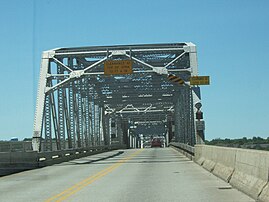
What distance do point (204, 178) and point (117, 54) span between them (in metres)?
20.4

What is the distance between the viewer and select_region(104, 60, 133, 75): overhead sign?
116 feet

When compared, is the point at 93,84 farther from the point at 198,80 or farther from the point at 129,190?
the point at 129,190

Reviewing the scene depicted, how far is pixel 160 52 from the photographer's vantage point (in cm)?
3747

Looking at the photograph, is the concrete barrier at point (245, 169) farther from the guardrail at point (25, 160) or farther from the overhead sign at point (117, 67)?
the overhead sign at point (117, 67)

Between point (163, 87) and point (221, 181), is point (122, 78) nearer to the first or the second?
point (163, 87)

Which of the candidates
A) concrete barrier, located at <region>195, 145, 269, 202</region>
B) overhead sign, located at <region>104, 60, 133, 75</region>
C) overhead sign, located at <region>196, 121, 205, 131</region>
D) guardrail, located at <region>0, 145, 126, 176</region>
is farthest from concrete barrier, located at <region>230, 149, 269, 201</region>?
overhead sign, located at <region>104, 60, 133, 75</region>

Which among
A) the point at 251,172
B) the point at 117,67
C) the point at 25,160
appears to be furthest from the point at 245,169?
the point at 117,67

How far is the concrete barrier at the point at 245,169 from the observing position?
11.1 meters

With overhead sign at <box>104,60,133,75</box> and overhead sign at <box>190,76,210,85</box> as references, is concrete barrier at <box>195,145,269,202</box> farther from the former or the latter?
overhead sign at <box>104,60,133,75</box>

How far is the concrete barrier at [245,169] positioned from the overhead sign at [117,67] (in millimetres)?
16329

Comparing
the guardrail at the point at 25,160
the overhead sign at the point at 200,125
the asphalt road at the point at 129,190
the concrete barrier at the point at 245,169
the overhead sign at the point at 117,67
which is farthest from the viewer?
the overhead sign at the point at 117,67

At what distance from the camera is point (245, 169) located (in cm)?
1314

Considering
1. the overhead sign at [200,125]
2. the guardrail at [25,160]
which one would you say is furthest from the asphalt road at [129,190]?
the overhead sign at [200,125]

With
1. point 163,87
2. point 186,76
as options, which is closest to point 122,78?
point 163,87
